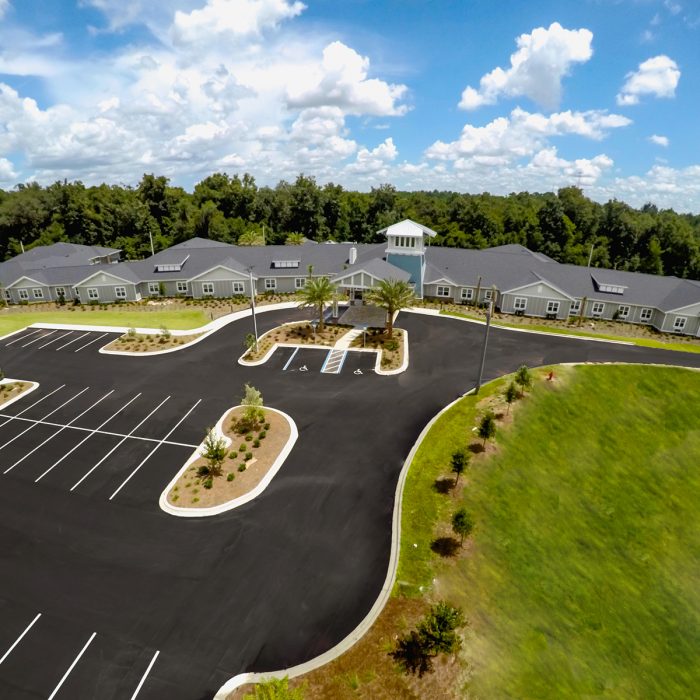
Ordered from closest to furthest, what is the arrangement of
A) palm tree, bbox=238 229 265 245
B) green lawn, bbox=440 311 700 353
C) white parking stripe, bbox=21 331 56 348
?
white parking stripe, bbox=21 331 56 348 → green lawn, bbox=440 311 700 353 → palm tree, bbox=238 229 265 245

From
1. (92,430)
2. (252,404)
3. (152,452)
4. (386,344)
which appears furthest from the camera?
(386,344)

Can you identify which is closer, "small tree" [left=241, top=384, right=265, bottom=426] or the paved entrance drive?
"small tree" [left=241, top=384, right=265, bottom=426]

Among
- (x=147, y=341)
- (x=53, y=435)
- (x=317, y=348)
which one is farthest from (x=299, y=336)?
(x=53, y=435)

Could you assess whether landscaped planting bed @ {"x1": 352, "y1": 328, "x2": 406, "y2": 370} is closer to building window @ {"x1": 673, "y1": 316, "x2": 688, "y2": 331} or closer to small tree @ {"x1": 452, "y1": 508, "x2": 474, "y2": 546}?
small tree @ {"x1": 452, "y1": 508, "x2": 474, "y2": 546}

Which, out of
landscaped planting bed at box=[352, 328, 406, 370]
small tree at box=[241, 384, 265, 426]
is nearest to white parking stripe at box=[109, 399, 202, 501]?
small tree at box=[241, 384, 265, 426]

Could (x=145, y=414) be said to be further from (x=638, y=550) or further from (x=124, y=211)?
(x=124, y=211)

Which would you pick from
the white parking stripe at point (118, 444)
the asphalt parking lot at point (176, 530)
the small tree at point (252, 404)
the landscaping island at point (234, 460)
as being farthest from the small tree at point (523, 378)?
the white parking stripe at point (118, 444)

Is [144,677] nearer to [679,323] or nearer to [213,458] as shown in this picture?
[213,458]
